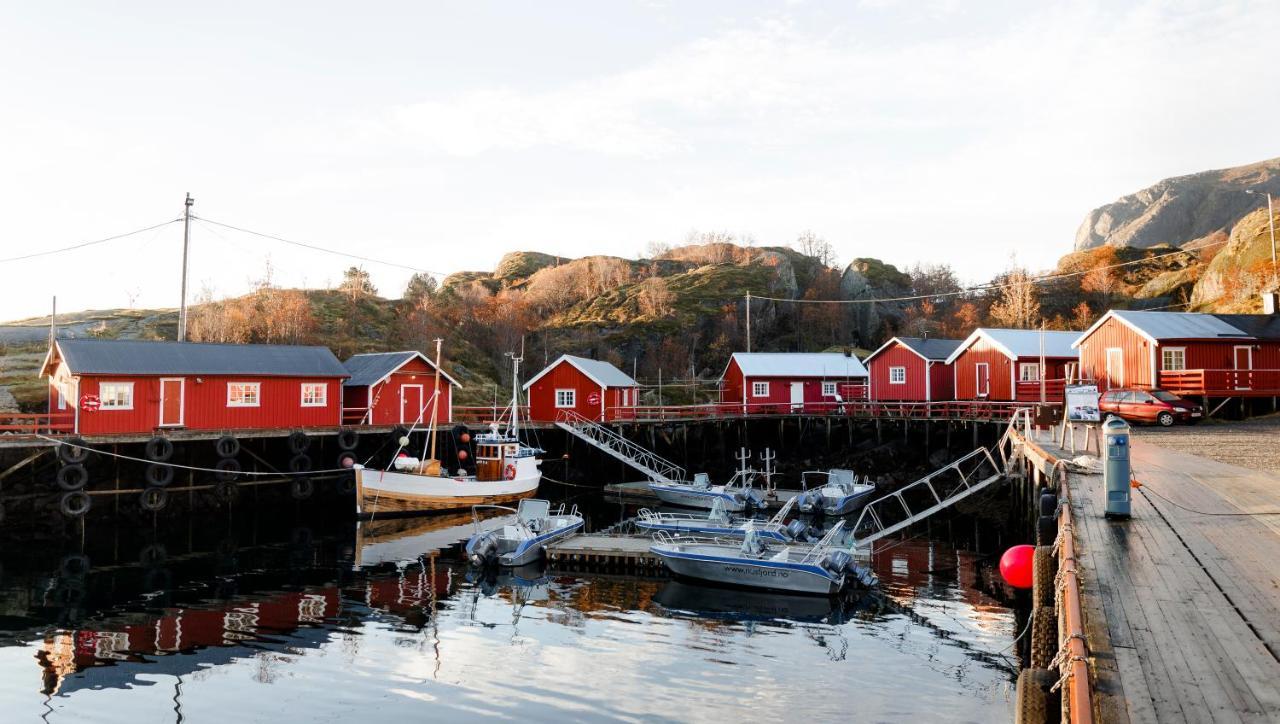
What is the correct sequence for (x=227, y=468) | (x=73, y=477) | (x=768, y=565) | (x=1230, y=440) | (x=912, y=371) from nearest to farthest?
(x=768, y=565)
(x=1230, y=440)
(x=73, y=477)
(x=227, y=468)
(x=912, y=371)

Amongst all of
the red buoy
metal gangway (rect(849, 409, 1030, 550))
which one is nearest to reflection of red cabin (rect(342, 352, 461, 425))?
metal gangway (rect(849, 409, 1030, 550))

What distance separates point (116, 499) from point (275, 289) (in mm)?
48040

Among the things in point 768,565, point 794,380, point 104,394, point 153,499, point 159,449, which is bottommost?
point 768,565

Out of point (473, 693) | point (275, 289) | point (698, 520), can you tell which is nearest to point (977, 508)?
point (698, 520)

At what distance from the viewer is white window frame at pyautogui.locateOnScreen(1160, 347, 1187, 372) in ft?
119

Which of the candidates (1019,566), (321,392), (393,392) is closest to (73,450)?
(321,392)

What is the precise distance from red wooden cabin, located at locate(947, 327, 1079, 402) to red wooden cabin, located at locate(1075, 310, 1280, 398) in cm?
454

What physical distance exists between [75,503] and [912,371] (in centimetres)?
4235

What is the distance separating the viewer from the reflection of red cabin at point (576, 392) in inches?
1802

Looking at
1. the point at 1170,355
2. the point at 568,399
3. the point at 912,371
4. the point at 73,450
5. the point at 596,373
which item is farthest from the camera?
the point at 912,371

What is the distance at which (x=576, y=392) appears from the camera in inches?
1825

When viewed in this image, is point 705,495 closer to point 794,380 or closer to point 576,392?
point 576,392

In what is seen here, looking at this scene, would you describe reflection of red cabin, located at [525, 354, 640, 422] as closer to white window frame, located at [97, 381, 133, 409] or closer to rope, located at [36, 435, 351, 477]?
rope, located at [36, 435, 351, 477]

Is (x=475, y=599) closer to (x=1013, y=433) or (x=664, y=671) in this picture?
(x=664, y=671)
